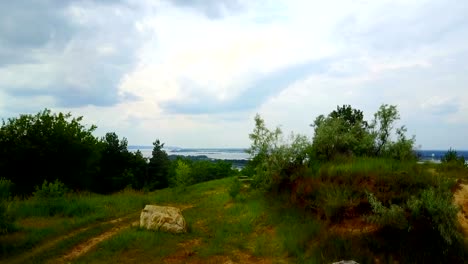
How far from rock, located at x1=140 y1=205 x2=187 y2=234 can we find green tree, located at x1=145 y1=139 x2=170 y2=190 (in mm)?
57326

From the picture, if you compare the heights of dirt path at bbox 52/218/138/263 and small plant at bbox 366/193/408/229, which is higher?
small plant at bbox 366/193/408/229

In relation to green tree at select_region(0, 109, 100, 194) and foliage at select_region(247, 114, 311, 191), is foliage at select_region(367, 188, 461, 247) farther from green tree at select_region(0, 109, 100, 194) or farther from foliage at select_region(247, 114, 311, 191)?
green tree at select_region(0, 109, 100, 194)

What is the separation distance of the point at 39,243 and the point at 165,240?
3884 millimetres

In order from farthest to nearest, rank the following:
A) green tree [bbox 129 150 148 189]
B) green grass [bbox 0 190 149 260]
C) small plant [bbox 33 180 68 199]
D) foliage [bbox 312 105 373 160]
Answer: green tree [bbox 129 150 148 189]
small plant [bbox 33 180 68 199]
foliage [bbox 312 105 373 160]
green grass [bbox 0 190 149 260]

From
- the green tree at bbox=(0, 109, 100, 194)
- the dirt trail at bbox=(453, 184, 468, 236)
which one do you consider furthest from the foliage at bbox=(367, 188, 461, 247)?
the green tree at bbox=(0, 109, 100, 194)

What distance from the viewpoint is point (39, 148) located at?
123ft

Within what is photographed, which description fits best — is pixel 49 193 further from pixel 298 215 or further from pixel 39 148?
pixel 39 148

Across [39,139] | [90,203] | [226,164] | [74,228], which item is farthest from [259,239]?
[226,164]

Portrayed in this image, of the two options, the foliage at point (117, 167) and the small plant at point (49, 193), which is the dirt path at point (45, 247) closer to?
the small plant at point (49, 193)

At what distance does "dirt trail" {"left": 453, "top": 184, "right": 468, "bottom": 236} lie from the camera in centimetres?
1002

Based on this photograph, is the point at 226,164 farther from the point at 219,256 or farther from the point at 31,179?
the point at 219,256

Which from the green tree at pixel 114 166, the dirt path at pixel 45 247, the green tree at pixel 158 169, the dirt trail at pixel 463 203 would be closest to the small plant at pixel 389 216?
the dirt trail at pixel 463 203

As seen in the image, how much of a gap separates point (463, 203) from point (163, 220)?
28.5 ft

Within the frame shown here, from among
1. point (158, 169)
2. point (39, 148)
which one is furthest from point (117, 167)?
point (39, 148)
